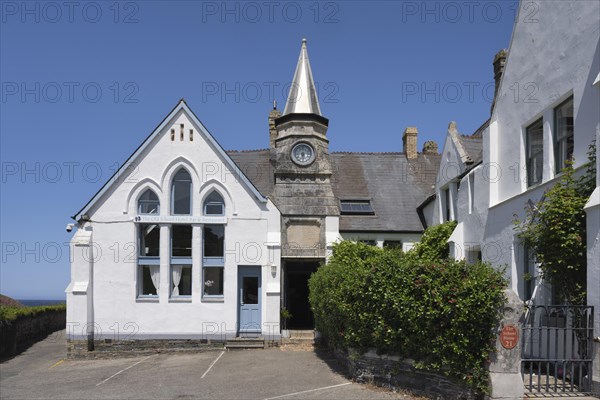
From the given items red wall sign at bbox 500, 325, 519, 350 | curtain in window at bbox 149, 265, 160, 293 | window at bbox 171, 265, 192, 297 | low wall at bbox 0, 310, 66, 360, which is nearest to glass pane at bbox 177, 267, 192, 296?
window at bbox 171, 265, 192, 297

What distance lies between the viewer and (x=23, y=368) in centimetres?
1802

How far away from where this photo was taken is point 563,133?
39.8 feet

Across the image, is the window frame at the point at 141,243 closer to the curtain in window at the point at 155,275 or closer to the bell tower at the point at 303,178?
the curtain in window at the point at 155,275

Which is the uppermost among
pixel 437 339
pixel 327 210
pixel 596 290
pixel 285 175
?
pixel 285 175

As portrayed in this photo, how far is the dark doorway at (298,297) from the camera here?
2141 cm

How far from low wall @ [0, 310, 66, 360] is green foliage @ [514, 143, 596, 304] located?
769 inches

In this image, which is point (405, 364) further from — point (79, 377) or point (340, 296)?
point (79, 377)

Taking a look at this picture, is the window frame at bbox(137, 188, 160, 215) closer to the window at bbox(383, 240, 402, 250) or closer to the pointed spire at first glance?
the pointed spire

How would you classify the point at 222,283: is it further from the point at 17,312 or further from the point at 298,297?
the point at 17,312

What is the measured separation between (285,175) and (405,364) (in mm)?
10872

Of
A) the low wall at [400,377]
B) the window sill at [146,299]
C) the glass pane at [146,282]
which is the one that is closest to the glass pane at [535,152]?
the low wall at [400,377]

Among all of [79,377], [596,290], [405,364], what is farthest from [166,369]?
[596,290]

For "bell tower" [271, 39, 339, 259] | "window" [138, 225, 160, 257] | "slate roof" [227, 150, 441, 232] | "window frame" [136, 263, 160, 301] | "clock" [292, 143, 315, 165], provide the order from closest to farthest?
"window frame" [136, 263, 160, 301] < "window" [138, 225, 160, 257] < "bell tower" [271, 39, 339, 259] < "clock" [292, 143, 315, 165] < "slate roof" [227, 150, 441, 232]

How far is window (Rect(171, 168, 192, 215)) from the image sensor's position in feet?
64.7
